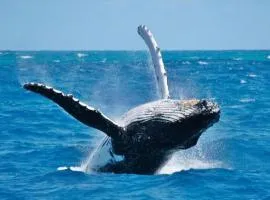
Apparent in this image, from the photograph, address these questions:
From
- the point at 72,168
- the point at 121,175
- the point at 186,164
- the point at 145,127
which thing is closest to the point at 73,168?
the point at 72,168

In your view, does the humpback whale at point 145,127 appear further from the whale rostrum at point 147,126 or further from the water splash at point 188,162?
the water splash at point 188,162

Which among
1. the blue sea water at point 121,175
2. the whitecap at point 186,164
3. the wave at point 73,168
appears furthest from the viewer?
the wave at point 73,168

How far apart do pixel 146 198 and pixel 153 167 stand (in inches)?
43.8

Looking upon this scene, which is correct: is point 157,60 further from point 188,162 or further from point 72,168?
point 72,168

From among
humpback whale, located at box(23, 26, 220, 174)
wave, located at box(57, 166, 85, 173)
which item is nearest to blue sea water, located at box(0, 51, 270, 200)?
wave, located at box(57, 166, 85, 173)

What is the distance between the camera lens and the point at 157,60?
38.0 feet

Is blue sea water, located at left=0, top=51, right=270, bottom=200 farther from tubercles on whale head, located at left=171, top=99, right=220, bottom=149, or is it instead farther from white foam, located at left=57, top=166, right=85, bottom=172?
tubercles on whale head, located at left=171, top=99, right=220, bottom=149

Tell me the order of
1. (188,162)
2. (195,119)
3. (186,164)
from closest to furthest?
(195,119) → (186,164) → (188,162)

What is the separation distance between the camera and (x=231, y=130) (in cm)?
1579

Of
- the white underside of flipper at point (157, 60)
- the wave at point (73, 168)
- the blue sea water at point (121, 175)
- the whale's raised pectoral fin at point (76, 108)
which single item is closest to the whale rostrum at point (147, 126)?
the whale's raised pectoral fin at point (76, 108)

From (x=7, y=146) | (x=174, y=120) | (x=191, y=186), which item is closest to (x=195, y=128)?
(x=174, y=120)

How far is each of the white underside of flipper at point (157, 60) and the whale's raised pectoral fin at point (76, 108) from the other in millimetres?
2028

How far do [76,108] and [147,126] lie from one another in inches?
42.2

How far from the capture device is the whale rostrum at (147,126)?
8.38m
